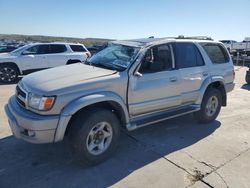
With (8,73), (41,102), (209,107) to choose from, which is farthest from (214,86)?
(8,73)

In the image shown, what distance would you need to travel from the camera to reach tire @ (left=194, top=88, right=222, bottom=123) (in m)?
5.85

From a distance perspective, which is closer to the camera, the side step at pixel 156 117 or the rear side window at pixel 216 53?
the side step at pixel 156 117

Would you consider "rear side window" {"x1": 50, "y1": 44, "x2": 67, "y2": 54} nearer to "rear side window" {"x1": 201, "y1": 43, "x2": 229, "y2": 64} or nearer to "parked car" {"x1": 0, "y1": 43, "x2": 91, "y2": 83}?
"parked car" {"x1": 0, "y1": 43, "x2": 91, "y2": 83}

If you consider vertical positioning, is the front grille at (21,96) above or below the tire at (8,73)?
above

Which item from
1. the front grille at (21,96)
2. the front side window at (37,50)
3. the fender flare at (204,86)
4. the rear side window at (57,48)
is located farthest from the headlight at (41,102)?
the rear side window at (57,48)

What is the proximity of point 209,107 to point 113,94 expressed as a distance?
282cm

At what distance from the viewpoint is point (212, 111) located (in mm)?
6125

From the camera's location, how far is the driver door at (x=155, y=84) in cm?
Result: 439

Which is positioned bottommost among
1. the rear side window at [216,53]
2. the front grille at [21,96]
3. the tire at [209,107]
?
the tire at [209,107]

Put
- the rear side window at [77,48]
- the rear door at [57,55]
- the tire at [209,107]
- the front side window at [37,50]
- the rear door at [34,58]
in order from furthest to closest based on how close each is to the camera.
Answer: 1. the rear side window at [77,48]
2. the rear door at [57,55]
3. the front side window at [37,50]
4. the rear door at [34,58]
5. the tire at [209,107]

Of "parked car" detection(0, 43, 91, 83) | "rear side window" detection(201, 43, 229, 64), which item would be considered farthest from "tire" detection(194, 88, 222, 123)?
"parked car" detection(0, 43, 91, 83)

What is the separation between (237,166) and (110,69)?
96.3 inches

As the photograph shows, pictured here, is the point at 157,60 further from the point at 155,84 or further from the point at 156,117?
the point at 156,117

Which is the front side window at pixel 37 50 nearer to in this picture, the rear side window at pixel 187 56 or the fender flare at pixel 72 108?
the rear side window at pixel 187 56
